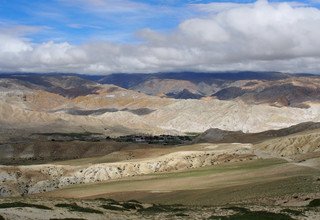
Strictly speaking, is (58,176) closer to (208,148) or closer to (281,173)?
(208,148)

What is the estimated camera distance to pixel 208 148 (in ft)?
554

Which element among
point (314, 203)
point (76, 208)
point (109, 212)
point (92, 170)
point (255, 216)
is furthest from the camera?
point (92, 170)

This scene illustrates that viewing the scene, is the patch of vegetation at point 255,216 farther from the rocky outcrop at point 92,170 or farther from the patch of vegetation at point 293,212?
the rocky outcrop at point 92,170

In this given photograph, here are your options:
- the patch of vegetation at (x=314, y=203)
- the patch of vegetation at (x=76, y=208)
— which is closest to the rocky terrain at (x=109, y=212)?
the patch of vegetation at (x=76, y=208)

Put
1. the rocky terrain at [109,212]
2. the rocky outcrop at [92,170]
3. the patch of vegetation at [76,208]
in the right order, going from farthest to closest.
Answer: the rocky outcrop at [92,170] → the patch of vegetation at [76,208] → the rocky terrain at [109,212]

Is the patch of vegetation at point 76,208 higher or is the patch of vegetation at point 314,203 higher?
the patch of vegetation at point 76,208

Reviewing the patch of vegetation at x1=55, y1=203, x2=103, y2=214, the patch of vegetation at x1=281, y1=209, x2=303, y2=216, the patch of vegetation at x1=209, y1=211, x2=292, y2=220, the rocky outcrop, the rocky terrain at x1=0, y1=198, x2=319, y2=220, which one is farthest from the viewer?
the rocky outcrop

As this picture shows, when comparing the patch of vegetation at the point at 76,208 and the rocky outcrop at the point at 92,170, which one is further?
the rocky outcrop at the point at 92,170

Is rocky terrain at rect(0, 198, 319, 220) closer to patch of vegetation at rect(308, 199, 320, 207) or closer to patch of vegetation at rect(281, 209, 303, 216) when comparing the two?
patch of vegetation at rect(281, 209, 303, 216)

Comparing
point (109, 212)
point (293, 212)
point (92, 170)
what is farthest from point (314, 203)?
point (92, 170)

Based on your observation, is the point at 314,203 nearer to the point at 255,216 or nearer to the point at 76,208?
the point at 255,216

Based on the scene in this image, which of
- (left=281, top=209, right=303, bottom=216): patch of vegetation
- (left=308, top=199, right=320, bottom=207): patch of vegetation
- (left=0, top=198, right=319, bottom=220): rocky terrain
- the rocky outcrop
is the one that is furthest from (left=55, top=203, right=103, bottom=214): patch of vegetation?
the rocky outcrop

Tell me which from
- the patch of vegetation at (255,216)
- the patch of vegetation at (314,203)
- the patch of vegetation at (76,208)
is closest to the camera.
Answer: the patch of vegetation at (255,216)

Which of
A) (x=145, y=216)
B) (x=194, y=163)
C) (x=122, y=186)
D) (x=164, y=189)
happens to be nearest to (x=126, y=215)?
(x=145, y=216)
